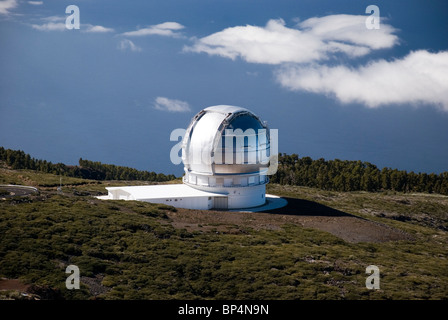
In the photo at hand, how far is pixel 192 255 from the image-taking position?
3412cm

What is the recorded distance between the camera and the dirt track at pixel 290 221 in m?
42.4

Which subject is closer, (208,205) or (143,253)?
(143,253)

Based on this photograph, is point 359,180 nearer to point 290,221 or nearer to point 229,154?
point 290,221

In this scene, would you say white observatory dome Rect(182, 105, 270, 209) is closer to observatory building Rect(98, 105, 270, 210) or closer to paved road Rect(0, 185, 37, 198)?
observatory building Rect(98, 105, 270, 210)

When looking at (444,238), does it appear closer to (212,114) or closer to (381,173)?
(212,114)

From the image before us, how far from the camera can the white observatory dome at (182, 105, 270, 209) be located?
47.7 m

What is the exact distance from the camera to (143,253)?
33750mm

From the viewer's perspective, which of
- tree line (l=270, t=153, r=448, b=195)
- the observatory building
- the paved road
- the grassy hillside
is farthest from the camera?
tree line (l=270, t=153, r=448, b=195)

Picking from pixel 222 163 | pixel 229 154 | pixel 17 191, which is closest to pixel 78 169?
pixel 17 191

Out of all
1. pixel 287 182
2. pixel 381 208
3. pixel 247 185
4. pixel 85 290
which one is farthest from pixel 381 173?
pixel 85 290

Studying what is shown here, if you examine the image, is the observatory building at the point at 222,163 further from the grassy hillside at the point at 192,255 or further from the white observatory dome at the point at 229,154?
the grassy hillside at the point at 192,255

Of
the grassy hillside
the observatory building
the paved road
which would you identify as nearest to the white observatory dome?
the observatory building

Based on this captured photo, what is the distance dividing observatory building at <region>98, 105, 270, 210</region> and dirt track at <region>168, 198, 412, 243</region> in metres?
2.27
